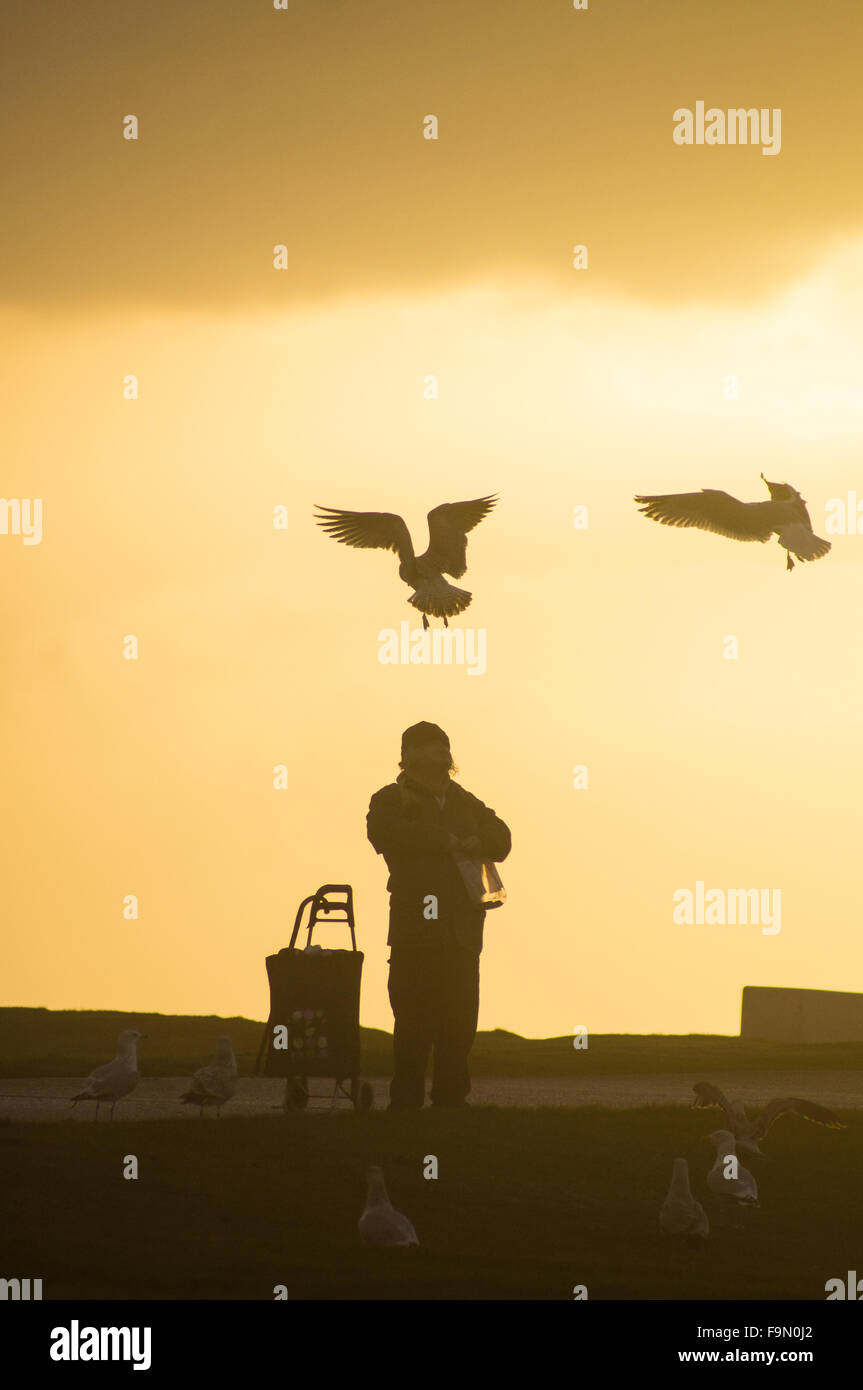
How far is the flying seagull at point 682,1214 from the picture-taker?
11.1 meters

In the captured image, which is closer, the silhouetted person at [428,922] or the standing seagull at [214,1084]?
the silhouetted person at [428,922]

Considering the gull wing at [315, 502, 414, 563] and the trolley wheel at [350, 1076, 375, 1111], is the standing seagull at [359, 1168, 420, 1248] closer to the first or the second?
the trolley wheel at [350, 1076, 375, 1111]

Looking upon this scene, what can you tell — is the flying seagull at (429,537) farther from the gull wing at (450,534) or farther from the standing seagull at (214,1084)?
the standing seagull at (214,1084)

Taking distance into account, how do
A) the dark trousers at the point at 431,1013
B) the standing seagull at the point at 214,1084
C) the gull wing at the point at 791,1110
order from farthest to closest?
1. the standing seagull at the point at 214,1084
2. the dark trousers at the point at 431,1013
3. the gull wing at the point at 791,1110

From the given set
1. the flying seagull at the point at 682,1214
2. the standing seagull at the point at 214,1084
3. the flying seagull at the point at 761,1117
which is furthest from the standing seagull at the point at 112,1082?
the flying seagull at the point at 682,1214

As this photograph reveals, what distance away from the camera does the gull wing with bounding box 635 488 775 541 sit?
1786 cm

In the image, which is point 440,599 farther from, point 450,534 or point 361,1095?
point 361,1095

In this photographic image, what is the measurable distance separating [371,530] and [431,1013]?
5.28 meters

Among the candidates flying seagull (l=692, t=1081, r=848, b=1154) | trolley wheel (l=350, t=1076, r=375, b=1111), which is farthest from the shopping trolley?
flying seagull (l=692, t=1081, r=848, b=1154)

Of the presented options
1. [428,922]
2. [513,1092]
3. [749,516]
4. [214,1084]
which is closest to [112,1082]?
[214,1084]

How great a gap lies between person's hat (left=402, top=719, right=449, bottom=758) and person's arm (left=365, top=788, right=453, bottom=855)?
0.40 m

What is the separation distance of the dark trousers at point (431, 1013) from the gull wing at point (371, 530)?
4.85m

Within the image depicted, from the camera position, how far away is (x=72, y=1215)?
35.9 feet
